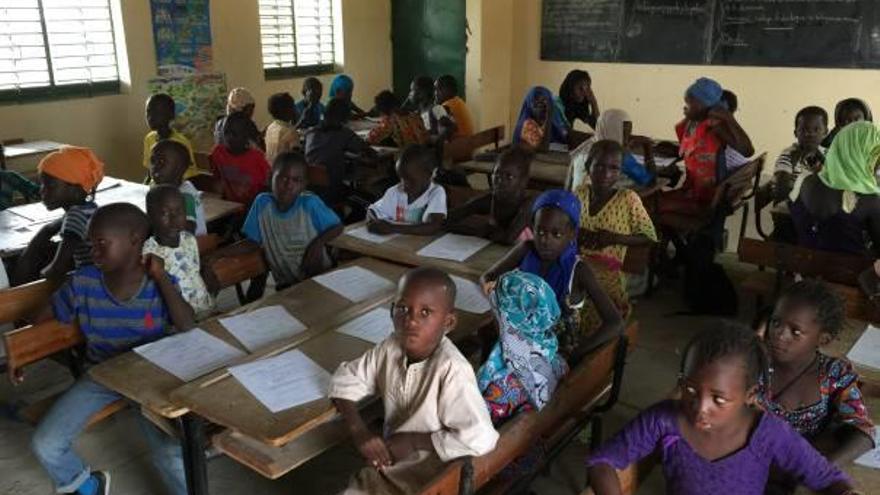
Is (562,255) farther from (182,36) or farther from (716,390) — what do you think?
(182,36)

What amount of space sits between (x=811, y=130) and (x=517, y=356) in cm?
340

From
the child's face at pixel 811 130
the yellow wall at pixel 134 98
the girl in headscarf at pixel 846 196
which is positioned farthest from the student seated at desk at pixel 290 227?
the yellow wall at pixel 134 98

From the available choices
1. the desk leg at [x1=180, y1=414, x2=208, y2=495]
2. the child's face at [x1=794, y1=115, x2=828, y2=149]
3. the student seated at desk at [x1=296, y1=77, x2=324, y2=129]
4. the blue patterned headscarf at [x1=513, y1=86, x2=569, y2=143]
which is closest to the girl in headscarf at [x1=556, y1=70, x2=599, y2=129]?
the blue patterned headscarf at [x1=513, y1=86, x2=569, y2=143]

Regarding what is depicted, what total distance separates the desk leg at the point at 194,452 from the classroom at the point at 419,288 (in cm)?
1

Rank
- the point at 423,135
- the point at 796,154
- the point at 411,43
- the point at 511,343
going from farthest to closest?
the point at 411,43
the point at 423,135
the point at 796,154
the point at 511,343

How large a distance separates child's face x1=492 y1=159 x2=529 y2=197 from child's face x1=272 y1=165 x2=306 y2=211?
2.78ft

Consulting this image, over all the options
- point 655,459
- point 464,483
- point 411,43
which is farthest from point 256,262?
point 411,43

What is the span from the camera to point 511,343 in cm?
189

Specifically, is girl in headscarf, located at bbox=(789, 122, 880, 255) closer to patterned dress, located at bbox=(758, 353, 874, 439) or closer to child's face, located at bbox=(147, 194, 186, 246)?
patterned dress, located at bbox=(758, 353, 874, 439)

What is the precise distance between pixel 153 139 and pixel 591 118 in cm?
337

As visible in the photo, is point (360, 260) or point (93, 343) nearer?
point (93, 343)

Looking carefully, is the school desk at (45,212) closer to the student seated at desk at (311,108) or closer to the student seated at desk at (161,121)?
the student seated at desk at (161,121)

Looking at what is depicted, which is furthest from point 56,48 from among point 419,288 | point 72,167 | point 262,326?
point 419,288

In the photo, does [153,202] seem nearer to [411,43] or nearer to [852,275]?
[852,275]
